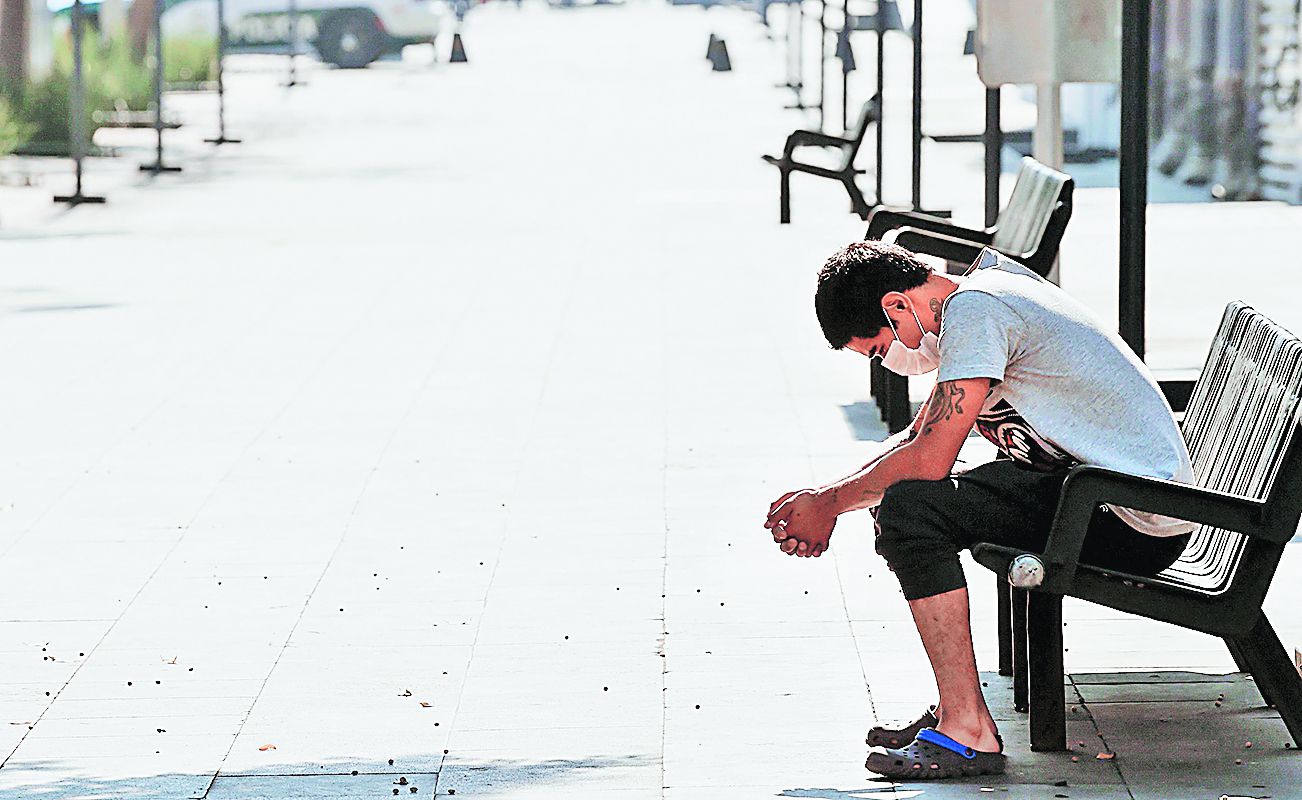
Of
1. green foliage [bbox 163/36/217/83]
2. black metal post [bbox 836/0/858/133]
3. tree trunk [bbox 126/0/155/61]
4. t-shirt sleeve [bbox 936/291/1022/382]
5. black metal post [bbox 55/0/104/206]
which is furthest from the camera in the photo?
green foliage [bbox 163/36/217/83]

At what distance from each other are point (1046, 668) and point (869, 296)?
2.87 feet

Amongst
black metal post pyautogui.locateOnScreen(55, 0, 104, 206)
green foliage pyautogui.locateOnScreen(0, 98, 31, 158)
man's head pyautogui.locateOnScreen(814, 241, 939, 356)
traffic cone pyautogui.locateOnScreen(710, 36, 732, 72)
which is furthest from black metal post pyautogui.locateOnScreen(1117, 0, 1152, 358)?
traffic cone pyautogui.locateOnScreen(710, 36, 732, 72)

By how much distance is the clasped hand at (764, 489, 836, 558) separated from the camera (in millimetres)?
4645

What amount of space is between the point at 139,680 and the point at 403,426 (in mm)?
3254

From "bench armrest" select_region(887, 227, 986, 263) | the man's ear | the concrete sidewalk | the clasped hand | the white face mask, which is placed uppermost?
the man's ear

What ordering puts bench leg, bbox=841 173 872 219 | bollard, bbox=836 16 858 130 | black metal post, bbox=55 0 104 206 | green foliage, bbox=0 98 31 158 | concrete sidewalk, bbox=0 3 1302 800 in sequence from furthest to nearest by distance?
1. green foliage, bbox=0 98 31 158
2. bollard, bbox=836 16 858 130
3. black metal post, bbox=55 0 104 206
4. bench leg, bbox=841 173 872 219
5. concrete sidewalk, bbox=0 3 1302 800

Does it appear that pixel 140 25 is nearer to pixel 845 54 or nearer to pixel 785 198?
pixel 845 54

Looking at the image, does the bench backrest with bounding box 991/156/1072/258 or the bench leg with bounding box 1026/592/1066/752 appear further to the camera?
the bench backrest with bounding box 991/156/1072/258

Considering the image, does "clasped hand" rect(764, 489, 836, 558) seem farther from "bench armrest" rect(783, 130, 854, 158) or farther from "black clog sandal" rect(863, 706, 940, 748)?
"bench armrest" rect(783, 130, 854, 158)

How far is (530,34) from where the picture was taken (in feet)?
181

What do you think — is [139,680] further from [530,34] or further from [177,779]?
[530,34]

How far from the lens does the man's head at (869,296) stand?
4.61 m

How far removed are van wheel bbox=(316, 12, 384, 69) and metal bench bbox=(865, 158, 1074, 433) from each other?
29.8 meters

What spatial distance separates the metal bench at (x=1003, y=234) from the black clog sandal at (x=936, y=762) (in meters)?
3.65
